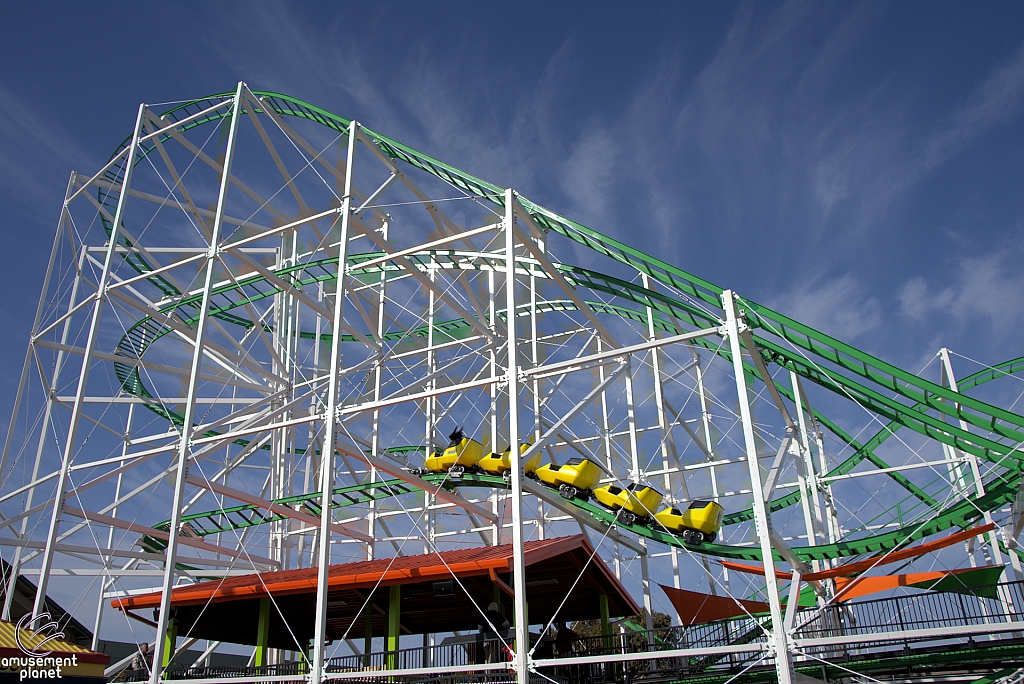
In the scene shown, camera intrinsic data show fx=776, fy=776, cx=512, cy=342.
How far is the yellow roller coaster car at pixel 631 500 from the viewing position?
14.0 metres

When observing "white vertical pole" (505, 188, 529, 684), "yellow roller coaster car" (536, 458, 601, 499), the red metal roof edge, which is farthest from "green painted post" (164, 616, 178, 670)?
"white vertical pole" (505, 188, 529, 684)

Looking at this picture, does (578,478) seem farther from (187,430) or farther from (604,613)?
(187,430)

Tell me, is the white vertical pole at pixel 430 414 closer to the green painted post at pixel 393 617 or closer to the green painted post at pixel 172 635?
the green painted post at pixel 393 617

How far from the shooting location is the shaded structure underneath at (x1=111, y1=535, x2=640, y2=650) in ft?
44.9

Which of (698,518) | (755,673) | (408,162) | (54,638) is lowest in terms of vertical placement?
(755,673)

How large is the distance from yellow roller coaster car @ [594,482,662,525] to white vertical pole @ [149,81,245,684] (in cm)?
777

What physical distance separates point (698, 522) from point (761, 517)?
3.50m

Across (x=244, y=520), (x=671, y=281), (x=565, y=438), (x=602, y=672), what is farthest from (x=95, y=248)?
(x=602, y=672)

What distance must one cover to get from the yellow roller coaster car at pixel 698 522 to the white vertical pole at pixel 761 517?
2.97 m

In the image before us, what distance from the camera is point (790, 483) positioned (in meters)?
21.0

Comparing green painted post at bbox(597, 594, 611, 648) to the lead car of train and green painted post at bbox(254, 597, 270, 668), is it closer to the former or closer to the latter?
the lead car of train

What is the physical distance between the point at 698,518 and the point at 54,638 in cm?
1073

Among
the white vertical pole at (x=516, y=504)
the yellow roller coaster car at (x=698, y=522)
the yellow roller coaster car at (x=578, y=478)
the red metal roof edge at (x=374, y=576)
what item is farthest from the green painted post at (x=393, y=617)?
the yellow roller coaster car at (x=698, y=522)

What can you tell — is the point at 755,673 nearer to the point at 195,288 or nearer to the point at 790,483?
the point at 790,483
